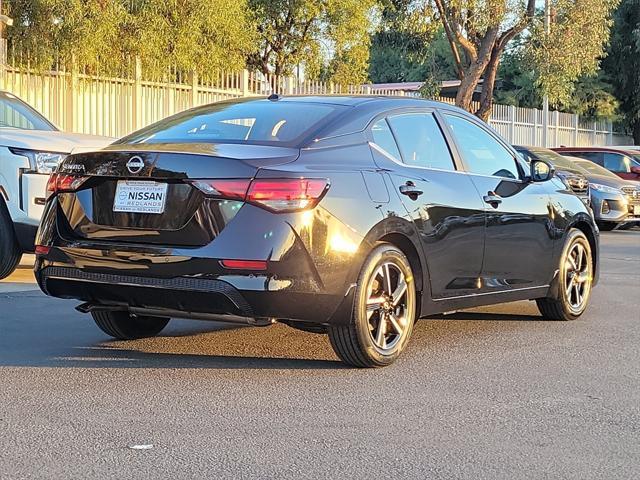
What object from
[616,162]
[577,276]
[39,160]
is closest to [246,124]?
[577,276]

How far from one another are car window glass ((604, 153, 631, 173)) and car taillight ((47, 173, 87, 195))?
1717cm

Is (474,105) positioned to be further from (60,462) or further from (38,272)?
(60,462)

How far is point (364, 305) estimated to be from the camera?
5.84 meters

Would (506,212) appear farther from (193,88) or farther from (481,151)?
(193,88)

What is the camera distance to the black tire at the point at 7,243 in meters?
9.10

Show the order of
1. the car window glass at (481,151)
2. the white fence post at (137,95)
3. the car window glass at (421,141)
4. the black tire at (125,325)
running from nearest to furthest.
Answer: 1. the car window glass at (421,141)
2. the black tire at (125,325)
3. the car window glass at (481,151)
4. the white fence post at (137,95)

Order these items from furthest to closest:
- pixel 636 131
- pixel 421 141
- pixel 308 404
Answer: pixel 636 131, pixel 421 141, pixel 308 404

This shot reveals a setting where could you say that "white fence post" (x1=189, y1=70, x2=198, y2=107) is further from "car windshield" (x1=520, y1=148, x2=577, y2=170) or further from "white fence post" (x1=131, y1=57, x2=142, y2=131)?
"car windshield" (x1=520, y1=148, x2=577, y2=170)

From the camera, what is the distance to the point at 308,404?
5.21 m

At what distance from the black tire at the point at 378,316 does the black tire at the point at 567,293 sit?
2.00 m

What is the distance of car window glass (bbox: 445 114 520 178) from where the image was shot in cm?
712

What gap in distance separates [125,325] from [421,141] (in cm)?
228

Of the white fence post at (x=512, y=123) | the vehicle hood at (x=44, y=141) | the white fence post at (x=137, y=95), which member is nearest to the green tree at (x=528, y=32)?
the white fence post at (x=512, y=123)

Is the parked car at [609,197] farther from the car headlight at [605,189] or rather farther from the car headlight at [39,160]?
the car headlight at [39,160]
